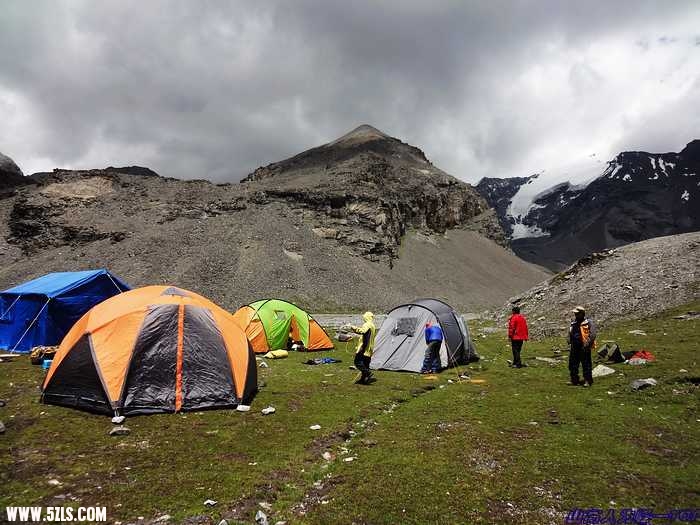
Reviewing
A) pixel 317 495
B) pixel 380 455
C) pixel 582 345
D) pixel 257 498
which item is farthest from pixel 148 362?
pixel 582 345

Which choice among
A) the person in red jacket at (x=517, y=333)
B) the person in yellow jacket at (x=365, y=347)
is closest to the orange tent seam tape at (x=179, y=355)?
the person in yellow jacket at (x=365, y=347)

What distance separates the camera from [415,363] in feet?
54.2

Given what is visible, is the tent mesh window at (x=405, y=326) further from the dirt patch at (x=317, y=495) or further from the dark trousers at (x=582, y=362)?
the dirt patch at (x=317, y=495)

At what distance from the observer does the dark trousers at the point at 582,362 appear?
1282 centimetres

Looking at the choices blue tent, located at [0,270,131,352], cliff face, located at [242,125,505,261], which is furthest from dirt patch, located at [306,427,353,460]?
cliff face, located at [242,125,505,261]

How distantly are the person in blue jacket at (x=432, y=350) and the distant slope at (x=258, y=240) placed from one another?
42515mm

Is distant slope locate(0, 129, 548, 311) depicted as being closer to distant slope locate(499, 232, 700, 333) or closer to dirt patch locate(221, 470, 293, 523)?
distant slope locate(499, 232, 700, 333)

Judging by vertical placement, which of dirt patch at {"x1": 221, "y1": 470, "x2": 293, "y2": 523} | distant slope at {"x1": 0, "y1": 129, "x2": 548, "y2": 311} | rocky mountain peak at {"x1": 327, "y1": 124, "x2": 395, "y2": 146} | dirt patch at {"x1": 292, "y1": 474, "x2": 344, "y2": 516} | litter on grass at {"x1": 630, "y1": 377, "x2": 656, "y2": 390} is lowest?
dirt patch at {"x1": 292, "y1": 474, "x2": 344, "y2": 516}

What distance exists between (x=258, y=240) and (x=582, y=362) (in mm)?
62217

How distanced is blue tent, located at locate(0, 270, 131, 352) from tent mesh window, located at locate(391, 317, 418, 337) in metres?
14.5

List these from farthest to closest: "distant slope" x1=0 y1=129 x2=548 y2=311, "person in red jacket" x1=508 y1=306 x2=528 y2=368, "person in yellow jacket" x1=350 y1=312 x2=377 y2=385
Result: "distant slope" x1=0 y1=129 x2=548 y2=311, "person in red jacket" x1=508 y1=306 x2=528 y2=368, "person in yellow jacket" x1=350 y1=312 x2=377 y2=385

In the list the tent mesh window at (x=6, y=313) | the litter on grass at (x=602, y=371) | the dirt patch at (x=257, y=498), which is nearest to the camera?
the dirt patch at (x=257, y=498)

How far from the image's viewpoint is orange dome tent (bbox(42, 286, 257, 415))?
9945 mm

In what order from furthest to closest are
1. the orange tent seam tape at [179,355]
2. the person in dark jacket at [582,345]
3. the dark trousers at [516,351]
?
the dark trousers at [516,351]
the person in dark jacket at [582,345]
the orange tent seam tape at [179,355]
